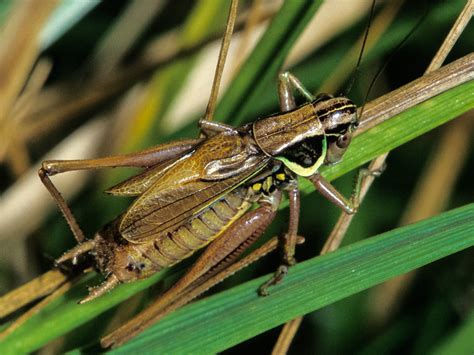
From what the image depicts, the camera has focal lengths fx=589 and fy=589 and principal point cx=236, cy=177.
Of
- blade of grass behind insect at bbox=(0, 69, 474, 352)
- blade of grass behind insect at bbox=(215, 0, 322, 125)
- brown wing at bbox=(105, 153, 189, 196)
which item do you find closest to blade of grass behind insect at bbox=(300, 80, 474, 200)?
blade of grass behind insect at bbox=(0, 69, 474, 352)

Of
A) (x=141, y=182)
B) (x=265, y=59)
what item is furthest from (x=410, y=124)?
(x=141, y=182)

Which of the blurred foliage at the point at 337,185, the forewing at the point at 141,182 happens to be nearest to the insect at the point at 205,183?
the forewing at the point at 141,182

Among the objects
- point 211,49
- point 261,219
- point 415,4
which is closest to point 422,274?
point 261,219

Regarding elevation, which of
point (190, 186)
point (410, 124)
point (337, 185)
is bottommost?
point (410, 124)

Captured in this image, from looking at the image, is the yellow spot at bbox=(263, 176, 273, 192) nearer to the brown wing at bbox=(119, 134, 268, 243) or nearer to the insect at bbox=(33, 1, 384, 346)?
the insect at bbox=(33, 1, 384, 346)

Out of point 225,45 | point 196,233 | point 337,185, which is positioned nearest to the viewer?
point 225,45

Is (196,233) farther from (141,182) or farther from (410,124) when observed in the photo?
(410,124)
